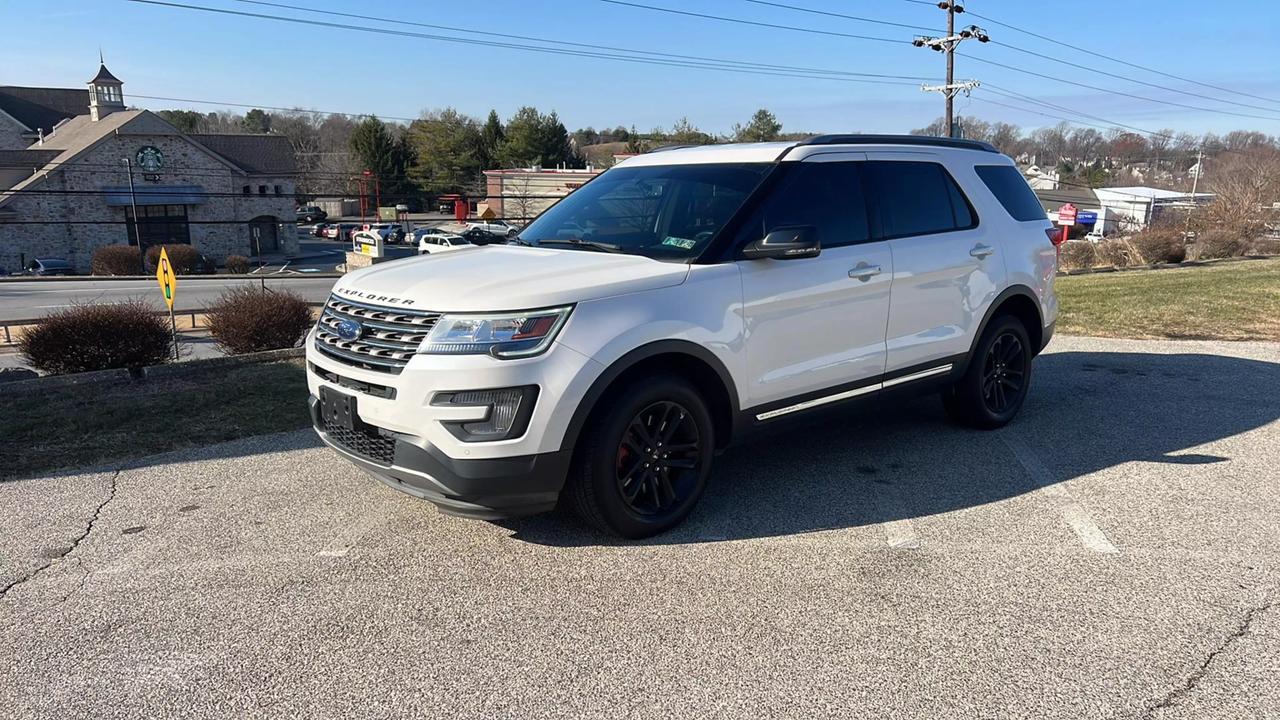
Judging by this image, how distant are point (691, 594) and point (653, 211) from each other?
221 cm

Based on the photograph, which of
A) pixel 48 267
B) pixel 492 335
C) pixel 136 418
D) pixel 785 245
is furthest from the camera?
pixel 48 267

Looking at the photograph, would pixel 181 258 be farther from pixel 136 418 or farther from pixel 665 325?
pixel 665 325

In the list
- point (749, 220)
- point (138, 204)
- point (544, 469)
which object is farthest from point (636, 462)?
point (138, 204)

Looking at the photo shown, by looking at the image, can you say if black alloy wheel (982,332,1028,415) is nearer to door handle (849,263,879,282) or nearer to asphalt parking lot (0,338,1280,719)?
asphalt parking lot (0,338,1280,719)

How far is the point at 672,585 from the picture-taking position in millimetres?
3699

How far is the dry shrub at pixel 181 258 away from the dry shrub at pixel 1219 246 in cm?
5043

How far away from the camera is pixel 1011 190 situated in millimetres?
6176

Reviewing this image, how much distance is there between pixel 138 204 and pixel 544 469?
5979 centimetres

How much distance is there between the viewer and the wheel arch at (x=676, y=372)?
3.75m

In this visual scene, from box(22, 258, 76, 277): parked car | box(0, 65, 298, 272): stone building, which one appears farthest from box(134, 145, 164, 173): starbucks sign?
box(22, 258, 76, 277): parked car

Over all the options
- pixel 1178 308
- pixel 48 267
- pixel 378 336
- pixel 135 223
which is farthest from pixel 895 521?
pixel 135 223

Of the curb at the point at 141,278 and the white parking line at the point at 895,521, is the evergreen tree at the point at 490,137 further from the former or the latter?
the white parking line at the point at 895,521

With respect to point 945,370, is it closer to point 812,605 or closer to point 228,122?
point 812,605

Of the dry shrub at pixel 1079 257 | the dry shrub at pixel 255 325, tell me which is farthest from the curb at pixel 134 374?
the dry shrub at pixel 1079 257
